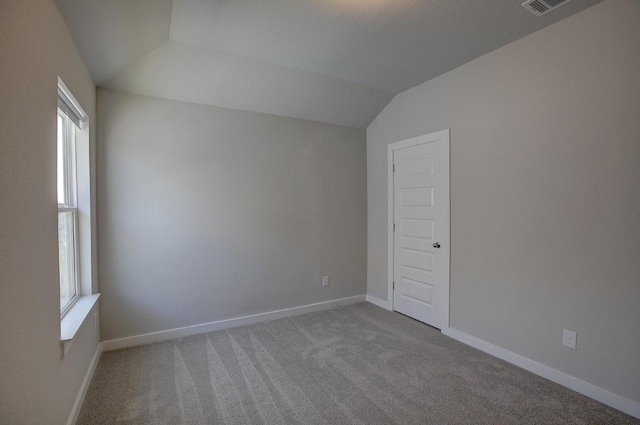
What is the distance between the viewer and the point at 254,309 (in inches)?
139

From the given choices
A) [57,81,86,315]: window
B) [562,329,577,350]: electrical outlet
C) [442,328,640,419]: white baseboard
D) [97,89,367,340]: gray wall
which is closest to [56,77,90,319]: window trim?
[57,81,86,315]: window

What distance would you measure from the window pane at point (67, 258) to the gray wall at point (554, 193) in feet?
11.0

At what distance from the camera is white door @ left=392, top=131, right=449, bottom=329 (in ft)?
10.5

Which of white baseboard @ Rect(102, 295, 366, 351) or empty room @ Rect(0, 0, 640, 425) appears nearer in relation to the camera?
empty room @ Rect(0, 0, 640, 425)

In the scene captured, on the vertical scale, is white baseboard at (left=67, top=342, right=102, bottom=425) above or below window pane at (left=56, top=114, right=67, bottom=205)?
below

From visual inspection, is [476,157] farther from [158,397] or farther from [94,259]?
[94,259]

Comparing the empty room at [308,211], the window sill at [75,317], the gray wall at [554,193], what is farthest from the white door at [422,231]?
the window sill at [75,317]

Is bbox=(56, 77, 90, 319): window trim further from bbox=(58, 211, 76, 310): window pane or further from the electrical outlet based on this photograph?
the electrical outlet

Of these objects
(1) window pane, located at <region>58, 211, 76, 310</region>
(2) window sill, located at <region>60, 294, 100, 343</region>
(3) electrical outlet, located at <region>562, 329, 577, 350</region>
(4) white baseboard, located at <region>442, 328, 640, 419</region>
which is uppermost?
(1) window pane, located at <region>58, 211, 76, 310</region>

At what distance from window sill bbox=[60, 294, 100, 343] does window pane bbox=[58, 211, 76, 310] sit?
2.9 inches

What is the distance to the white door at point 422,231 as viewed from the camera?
10.5ft

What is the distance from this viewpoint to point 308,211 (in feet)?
12.7

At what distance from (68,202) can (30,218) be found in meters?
1.21

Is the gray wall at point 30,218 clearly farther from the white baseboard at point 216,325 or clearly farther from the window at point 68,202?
the white baseboard at point 216,325
